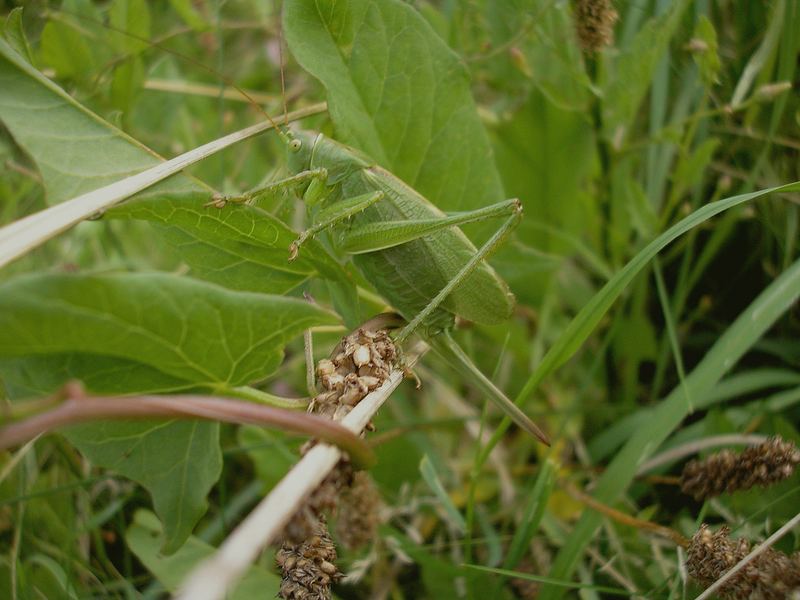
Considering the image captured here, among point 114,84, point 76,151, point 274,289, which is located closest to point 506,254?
point 274,289

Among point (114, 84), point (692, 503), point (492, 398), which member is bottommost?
point (692, 503)

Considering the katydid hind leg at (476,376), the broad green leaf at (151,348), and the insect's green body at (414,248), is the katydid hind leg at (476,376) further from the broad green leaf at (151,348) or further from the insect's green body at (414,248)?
the broad green leaf at (151,348)

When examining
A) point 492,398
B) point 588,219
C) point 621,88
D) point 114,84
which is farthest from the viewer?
point 588,219

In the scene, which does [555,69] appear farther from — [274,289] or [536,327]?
[274,289]

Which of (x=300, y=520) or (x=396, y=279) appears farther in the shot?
(x=396, y=279)

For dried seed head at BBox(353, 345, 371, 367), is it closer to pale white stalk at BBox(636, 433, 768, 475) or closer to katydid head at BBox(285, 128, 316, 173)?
katydid head at BBox(285, 128, 316, 173)

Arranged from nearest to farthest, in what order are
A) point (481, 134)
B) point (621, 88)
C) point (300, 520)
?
point (300, 520), point (481, 134), point (621, 88)
